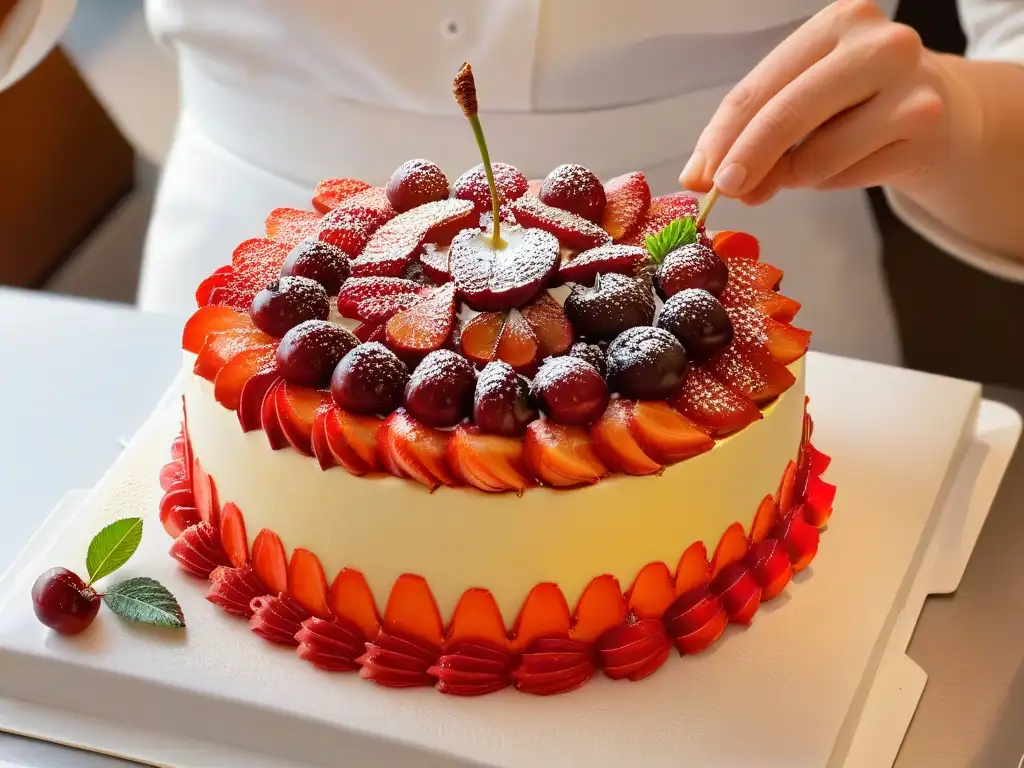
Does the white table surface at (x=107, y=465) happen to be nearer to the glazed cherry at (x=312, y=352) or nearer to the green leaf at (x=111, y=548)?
the green leaf at (x=111, y=548)

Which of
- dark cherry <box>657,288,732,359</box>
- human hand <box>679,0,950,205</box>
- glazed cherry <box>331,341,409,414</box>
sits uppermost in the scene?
Result: human hand <box>679,0,950,205</box>

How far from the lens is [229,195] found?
209cm

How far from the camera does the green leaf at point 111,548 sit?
1417 millimetres

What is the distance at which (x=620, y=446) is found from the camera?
4.03 ft

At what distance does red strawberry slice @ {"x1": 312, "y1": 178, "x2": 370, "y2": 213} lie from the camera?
1.63 m

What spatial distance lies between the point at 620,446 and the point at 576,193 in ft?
1.29

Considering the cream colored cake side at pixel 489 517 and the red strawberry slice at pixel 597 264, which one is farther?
the red strawberry slice at pixel 597 264

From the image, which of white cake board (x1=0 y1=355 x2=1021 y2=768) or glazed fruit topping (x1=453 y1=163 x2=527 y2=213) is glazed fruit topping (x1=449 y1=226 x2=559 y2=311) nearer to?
glazed fruit topping (x1=453 y1=163 x2=527 y2=213)

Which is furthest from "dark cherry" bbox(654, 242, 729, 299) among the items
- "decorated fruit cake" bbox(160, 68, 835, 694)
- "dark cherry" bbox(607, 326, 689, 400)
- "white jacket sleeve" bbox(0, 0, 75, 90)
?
"white jacket sleeve" bbox(0, 0, 75, 90)

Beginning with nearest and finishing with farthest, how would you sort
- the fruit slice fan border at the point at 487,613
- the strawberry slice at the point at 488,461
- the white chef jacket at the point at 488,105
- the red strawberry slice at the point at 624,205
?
the strawberry slice at the point at 488,461 → the fruit slice fan border at the point at 487,613 → the red strawberry slice at the point at 624,205 → the white chef jacket at the point at 488,105

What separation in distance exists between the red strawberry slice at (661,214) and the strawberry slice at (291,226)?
388mm

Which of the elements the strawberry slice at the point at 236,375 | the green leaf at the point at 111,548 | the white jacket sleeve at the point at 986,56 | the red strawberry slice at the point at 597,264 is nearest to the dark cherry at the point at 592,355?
the red strawberry slice at the point at 597,264

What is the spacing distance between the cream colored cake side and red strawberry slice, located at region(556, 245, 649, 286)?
0.22 metres

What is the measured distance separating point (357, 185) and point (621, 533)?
2.12ft
